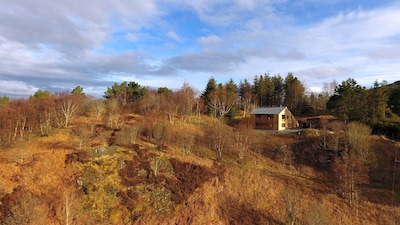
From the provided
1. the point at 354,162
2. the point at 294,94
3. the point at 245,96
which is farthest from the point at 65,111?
the point at 294,94

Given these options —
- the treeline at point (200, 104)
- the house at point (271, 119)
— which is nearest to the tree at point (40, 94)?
the treeline at point (200, 104)

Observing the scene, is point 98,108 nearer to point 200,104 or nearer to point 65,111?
point 65,111

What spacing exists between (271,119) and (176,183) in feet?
95.8

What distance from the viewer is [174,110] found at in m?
56.2

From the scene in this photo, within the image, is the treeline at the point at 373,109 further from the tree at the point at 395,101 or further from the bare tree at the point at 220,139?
the bare tree at the point at 220,139

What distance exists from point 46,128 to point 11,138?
4.17 m

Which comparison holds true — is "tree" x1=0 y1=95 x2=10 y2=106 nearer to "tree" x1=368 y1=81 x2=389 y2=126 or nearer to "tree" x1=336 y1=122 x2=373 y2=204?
"tree" x1=336 y1=122 x2=373 y2=204

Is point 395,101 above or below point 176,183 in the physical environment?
above

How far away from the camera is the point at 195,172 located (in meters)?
29.7

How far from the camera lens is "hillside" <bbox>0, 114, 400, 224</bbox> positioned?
2305 centimetres

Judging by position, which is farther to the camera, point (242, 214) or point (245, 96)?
point (245, 96)

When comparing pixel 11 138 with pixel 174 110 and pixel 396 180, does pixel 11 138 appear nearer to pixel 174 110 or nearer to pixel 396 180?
pixel 174 110

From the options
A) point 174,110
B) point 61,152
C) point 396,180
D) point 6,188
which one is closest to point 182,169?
point 61,152

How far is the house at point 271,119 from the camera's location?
50.9 m
